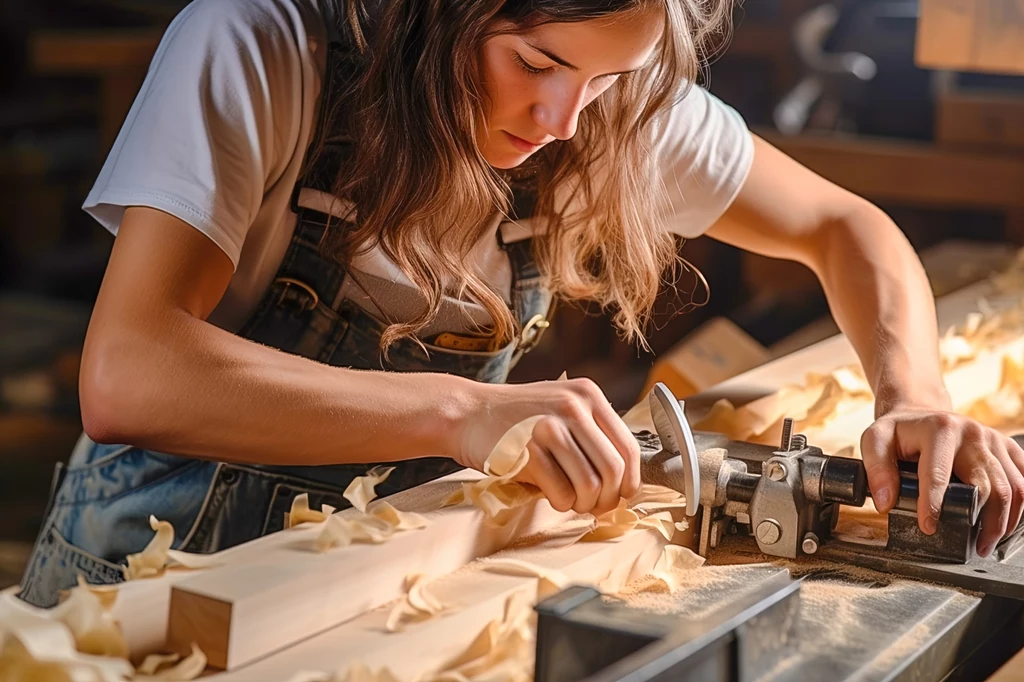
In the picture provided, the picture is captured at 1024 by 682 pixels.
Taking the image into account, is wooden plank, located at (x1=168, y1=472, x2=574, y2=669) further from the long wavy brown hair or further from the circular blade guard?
the long wavy brown hair

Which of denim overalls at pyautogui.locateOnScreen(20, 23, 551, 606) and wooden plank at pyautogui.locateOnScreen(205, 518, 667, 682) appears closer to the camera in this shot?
wooden plank at pyautogui.locateOnScreen(205, 518, 667, 682)

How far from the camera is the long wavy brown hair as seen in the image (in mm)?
1435

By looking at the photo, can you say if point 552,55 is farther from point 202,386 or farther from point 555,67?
point 202,386

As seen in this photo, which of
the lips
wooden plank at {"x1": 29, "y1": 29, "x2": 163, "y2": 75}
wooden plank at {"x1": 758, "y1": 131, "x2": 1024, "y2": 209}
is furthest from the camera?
wooden plank at {"x1": 29, "y1": 29, "x2": 163, "y2": 75}

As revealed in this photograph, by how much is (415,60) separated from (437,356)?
1.49ft

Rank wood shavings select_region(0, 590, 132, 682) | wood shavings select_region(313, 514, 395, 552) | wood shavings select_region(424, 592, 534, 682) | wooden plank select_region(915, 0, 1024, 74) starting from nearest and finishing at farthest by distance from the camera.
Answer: wood shavings select_region(0, 590, 132, 682), wood shavings select_region(424, 592, 534, 682), wood shavings select_region(313, 514, 395, 552), wooden plank select_region(915, 0, 1024, 74)

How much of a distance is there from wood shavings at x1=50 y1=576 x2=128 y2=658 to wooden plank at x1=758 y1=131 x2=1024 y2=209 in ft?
9.17

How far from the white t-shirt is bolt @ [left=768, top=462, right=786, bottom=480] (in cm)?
60

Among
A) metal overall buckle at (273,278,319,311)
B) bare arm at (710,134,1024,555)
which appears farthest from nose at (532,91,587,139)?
bare arm at (710,134,1024,555)

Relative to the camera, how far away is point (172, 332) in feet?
4.41

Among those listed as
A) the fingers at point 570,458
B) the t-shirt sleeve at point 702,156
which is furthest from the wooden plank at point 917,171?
the fingers at point 570,458

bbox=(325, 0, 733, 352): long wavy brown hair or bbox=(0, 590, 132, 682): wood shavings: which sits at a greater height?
bbox=(325, 0, 733, 352): long wavy brown hair

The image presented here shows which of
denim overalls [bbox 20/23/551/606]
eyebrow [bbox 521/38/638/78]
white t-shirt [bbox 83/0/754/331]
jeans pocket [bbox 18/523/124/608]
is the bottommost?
jeans pocket [bbox 18/523/124/608]

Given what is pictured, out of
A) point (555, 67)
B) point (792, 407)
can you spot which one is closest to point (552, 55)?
point (555, 67)
